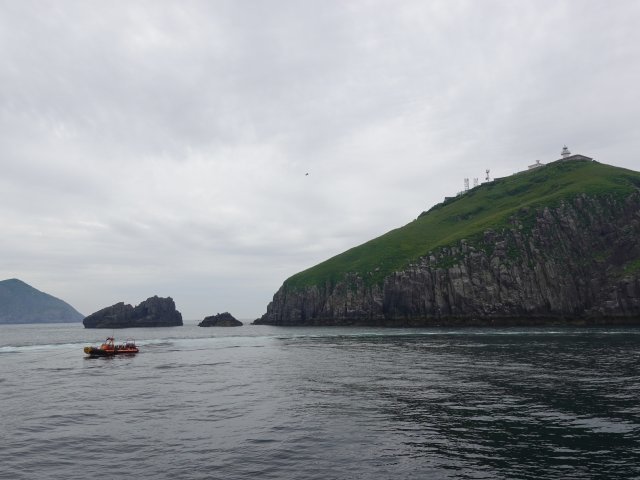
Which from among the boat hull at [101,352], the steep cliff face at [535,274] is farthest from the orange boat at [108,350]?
the steep cliff face at [535,274]

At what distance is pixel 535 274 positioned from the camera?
549 feet

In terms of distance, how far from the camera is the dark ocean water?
24203mm

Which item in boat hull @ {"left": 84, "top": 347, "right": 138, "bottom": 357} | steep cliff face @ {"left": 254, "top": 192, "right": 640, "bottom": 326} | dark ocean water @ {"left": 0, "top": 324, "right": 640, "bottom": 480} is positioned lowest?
dark ocean water @ {"left": 0, "top": 324, "right": 640, "bottom": 480}

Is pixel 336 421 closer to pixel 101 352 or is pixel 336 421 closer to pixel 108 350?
pixel 108 350

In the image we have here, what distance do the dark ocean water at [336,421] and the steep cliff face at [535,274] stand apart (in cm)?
10193

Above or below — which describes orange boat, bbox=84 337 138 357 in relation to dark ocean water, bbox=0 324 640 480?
above

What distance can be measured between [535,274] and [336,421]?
15636cm

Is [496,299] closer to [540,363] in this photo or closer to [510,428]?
[540,363]

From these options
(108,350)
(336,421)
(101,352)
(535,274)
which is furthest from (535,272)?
(336,421)

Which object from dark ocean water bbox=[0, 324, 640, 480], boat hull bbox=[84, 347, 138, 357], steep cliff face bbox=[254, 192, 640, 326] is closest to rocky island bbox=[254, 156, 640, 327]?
steep cliff face bbox=[254, 192, 640, 326]

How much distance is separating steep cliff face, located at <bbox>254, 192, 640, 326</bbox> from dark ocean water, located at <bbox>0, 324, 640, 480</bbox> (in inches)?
4013

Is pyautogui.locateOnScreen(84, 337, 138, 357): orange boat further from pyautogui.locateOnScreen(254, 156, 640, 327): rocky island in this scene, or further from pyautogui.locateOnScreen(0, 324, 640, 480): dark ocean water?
pyautogui.locateOnScreen(254, 156, 640, 327): rocky island

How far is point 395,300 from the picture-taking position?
619ft

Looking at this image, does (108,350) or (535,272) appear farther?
(535,272)
